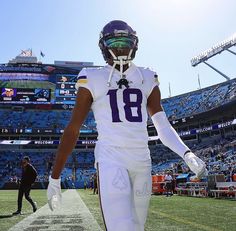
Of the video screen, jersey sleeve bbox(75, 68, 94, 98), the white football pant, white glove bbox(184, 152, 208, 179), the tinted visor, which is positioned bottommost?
the white football pant

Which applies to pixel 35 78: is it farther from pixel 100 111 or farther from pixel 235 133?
pixel 100 111

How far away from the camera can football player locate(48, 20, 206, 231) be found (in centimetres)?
242

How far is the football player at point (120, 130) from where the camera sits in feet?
7.93

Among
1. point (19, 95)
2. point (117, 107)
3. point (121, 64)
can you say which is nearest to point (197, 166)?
point (117, 107)

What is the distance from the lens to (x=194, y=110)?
49.5 meters

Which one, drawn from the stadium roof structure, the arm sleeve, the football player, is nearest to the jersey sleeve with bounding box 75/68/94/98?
the football player

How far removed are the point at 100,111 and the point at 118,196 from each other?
667mm

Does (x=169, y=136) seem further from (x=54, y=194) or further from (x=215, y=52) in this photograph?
(x=215, y=52)

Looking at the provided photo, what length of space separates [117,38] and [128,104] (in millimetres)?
537

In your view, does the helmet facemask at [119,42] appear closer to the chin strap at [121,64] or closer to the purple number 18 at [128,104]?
the chin strap at [121,64]

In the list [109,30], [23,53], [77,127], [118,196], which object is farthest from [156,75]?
[23,53]

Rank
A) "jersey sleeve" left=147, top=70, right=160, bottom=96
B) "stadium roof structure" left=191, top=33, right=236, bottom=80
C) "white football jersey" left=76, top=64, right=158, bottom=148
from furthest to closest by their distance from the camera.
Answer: "stadium roof structure" left=191, top=33, right=236, bottom=80 < "jersey sleeve" left=147, top=70, right=160, bottom=96 < "white football jersey" left=76, top=64, right=158, bottom=148

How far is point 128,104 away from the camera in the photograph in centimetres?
267

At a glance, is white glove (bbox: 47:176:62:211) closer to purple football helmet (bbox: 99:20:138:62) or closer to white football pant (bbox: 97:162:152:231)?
white football pant (bbox: 97:162:152:231)
